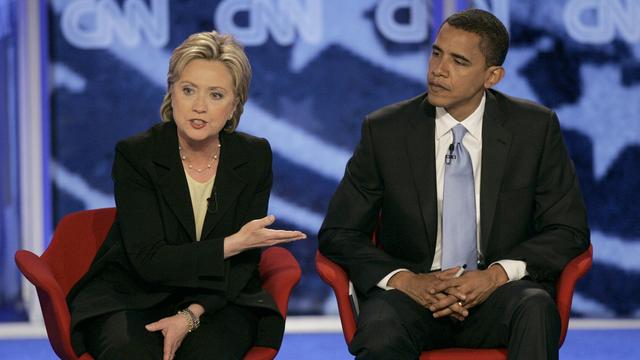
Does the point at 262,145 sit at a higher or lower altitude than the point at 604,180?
higher

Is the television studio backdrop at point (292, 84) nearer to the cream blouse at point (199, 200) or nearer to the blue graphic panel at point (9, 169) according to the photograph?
the blue graphic panel at point (9, 169)

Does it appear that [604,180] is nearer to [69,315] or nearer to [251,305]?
[251,305]

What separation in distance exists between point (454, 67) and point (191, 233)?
107 cm

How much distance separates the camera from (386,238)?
382 centimetres

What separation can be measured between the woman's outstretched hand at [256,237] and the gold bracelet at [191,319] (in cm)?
21

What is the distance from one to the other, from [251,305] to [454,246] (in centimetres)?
75

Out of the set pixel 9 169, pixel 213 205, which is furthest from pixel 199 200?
pixel 9 169

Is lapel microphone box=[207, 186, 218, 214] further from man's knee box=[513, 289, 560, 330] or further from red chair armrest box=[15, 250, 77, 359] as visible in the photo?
man's knee box=[513, 289, 560, 330]

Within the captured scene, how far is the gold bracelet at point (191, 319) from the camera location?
3.36 meters

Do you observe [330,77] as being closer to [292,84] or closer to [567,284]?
[292,84]

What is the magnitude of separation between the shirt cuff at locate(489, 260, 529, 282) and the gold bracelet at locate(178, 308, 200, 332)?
1.03 m

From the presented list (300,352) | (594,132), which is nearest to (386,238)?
(300,352)

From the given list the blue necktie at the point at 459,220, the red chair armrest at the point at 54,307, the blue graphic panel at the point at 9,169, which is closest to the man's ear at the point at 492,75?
the blue necktie at the point at 459,220

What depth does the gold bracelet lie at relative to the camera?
3.36 meters
